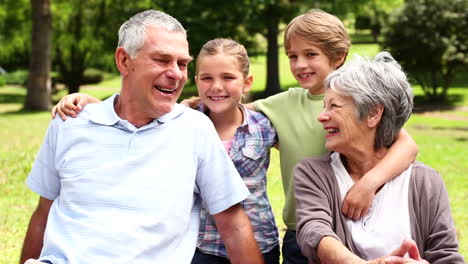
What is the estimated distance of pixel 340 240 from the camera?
331 centimetres

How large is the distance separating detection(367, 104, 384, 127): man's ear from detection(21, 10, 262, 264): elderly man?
688 mm

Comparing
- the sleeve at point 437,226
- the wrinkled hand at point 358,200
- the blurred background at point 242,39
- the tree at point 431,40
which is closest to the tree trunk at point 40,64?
the blurred background at point 242,39

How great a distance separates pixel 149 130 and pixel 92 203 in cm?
40

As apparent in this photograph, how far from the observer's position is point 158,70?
10.4 feet

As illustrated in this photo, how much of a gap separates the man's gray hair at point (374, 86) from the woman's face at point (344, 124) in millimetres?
30

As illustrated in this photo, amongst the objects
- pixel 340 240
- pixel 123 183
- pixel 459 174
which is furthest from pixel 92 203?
pixel 459 174

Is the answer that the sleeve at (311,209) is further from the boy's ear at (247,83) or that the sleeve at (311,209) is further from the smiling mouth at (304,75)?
the boy's ear at (247,83)

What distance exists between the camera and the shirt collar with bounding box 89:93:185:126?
319 centimetres

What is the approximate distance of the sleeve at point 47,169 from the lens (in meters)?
3.23

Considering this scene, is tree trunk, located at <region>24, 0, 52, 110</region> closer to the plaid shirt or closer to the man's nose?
the plaid shirt

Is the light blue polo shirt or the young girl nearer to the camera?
the light blue polo shirt

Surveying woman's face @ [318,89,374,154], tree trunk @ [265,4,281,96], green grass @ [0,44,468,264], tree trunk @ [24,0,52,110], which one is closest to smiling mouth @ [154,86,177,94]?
woman's face @ [318,89,374,154]

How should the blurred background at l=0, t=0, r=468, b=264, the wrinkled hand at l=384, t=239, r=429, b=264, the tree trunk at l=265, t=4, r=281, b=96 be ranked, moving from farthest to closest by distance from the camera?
1. the tree trunk at l=265, t=4, r=281, b=96
2. the blurred background at l=0, t=0, r=468, b=264
3. the wrinkled hand at l=384, t=239, r=429, b=264

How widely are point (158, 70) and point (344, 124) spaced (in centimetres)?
91
